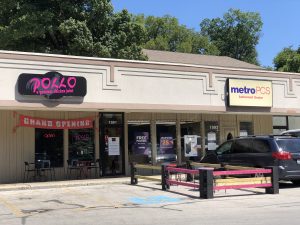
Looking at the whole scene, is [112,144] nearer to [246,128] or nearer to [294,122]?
[246,128]

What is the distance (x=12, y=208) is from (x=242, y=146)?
336 inches

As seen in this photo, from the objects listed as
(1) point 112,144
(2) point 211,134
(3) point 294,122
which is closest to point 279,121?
(3) point 294,122

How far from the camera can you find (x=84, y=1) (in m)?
30.7

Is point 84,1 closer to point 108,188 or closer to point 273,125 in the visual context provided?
point 273,125

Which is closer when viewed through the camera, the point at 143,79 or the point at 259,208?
the point at 259,208

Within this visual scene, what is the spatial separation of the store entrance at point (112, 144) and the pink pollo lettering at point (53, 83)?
318cm

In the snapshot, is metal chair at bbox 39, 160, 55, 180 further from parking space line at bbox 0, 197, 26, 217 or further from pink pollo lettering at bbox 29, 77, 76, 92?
parking space line at bbox 0, 197, 26, 217

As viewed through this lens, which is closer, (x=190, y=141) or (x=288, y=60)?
(x=190, y=141)

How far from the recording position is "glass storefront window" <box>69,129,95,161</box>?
65.3ft

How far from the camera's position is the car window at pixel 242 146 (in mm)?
16703

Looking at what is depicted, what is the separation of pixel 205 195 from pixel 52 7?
69.8 feet

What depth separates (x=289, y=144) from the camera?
15.6 meters

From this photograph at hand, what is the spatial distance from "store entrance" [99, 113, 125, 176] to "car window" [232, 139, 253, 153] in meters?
5.39

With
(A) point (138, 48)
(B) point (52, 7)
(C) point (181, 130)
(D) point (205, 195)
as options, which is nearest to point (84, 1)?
(B) point (52, 7)
